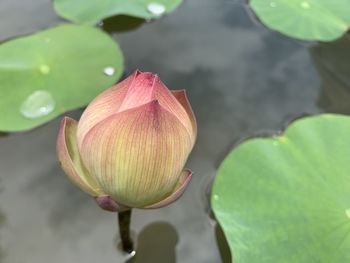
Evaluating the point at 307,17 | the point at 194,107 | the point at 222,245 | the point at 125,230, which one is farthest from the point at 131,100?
the point at 307,17

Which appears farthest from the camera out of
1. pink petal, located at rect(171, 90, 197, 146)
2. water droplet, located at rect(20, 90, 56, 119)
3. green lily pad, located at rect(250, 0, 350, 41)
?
green lily pad, located at rect(250, 0, 350, 41)

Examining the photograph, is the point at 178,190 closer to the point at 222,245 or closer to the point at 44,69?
the point at 222,245

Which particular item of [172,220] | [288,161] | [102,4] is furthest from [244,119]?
[102,4]

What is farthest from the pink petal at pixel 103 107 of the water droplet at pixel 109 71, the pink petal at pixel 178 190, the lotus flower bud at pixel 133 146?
the water droplet at pixel 109 71

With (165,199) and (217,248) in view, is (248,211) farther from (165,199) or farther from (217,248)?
(165,199)

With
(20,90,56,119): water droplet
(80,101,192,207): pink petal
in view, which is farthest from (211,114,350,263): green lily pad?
(20,90,56,119): water droplet

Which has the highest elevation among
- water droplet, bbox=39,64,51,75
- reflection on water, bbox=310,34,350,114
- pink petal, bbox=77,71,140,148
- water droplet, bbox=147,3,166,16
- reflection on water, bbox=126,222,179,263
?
pink petal, bbox=77,71,140,148

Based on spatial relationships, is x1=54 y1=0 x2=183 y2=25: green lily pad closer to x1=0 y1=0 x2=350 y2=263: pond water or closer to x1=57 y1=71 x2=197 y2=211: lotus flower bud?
x1=0 y1=0 x2=350 y2=263: pond water

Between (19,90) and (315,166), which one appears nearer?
(315,166)
